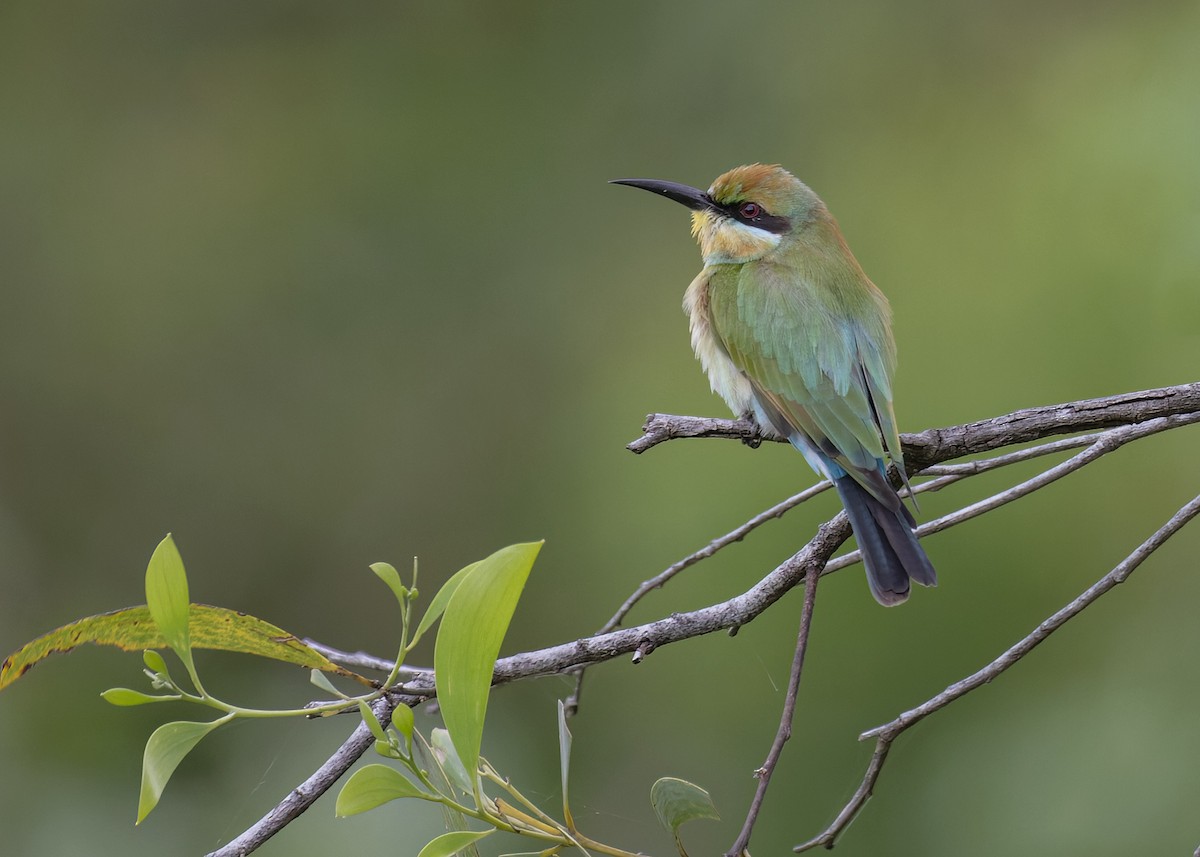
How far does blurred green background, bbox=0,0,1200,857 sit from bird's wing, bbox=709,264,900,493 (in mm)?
668

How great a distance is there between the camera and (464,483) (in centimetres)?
328

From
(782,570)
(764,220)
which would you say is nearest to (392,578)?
(782,570)

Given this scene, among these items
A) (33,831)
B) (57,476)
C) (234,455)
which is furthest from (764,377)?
(57,476)

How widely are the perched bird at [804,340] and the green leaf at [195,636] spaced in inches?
21.4

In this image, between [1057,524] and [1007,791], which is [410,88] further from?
[1007,791]

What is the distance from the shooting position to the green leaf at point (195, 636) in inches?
32.5

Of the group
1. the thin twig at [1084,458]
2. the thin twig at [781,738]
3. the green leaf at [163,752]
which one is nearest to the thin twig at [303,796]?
the green leaf at [163,752]

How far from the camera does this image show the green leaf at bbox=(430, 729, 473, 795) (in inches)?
31.0

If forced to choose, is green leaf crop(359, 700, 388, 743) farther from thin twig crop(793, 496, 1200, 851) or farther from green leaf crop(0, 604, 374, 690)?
thin twig crop(793, 496, 1200, 851)

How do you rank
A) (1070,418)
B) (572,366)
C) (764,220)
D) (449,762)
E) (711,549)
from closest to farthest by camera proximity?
(449,762)
(1070,418)
(711,549)
(764,220)
(572,366)

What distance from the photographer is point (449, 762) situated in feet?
2.70

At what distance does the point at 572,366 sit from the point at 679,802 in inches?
94.3

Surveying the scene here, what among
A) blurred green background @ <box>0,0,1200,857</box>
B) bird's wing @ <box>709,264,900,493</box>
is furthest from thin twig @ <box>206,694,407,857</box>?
blurred green background @ <box>0,0,1200,857</box>

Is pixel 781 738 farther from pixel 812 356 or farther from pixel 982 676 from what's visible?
pixel 812 356
